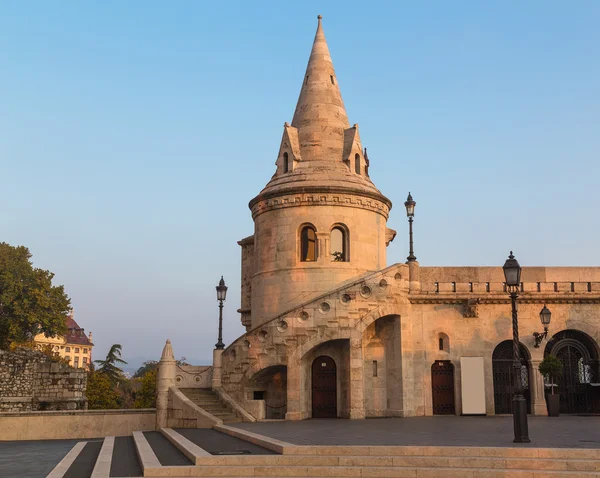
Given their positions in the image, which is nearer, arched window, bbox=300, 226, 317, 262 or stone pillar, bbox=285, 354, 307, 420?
stone pillar, bbox=285, 354, 307, 420

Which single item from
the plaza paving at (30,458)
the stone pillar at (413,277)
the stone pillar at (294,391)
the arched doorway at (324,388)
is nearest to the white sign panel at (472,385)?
the stone pillar at (413,277)

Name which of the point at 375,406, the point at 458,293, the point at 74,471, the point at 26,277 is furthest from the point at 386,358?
the point at 26,277

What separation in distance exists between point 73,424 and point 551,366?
18289mm

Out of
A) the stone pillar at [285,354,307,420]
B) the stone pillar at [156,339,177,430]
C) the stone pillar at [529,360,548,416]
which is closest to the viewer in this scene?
the stone pillar at [156,339,177,430]

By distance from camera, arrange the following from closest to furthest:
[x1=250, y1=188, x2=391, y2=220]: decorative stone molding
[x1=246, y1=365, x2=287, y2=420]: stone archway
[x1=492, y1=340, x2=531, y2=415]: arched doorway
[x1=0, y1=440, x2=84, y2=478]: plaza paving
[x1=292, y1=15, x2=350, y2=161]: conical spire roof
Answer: [x1=0, y1=440, x2=84, y2=478]: plaza paving
[x1=246, y1=365, x2=287, y2=420]: stone archway
[x1=492, y1=340, x2=531, y2=415]: arched doorway
[x1=250, y1=188, x2=391, y2=220]: decorative stone molding
[x1=292, y1=15, x2=350, y2=161]: conical spire roof

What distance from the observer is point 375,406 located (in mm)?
26547

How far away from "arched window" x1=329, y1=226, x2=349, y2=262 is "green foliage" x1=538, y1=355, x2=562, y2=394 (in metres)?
9.10

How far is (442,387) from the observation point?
2708 centimetres

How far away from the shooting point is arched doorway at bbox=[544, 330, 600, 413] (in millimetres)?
26969

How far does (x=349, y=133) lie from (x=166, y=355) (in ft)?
44.1

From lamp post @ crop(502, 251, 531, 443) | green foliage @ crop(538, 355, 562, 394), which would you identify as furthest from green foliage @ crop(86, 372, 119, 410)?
lamp post @ crop(502, 251, 531, 443)

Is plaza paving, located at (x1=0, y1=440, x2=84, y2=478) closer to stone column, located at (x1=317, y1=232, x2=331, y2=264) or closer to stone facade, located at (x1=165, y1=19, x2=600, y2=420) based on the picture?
stone facade, located at (x1=165, y1=19, x2=600, y2=420)

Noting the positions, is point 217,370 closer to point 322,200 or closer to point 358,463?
point 322,200

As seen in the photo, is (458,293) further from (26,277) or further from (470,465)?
(26,277)
